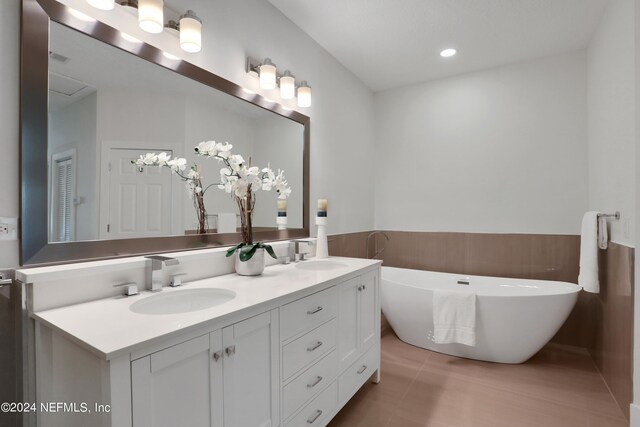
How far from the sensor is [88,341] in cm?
85

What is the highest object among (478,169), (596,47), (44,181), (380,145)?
(596,47)

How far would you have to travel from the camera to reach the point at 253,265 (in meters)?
1.76

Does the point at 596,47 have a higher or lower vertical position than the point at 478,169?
higher

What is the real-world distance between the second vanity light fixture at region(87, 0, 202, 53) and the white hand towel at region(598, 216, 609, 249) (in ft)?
8.99

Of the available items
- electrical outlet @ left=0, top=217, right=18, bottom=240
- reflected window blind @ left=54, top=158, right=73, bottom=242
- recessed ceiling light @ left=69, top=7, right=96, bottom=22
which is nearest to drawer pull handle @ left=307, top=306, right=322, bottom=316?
reflected window blind @ left=54, top=158, right=73, bottom=242

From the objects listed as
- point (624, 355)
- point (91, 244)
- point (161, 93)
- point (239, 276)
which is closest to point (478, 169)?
point (624, 355)

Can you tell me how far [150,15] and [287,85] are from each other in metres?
1.00

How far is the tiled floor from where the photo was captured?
1.90 m

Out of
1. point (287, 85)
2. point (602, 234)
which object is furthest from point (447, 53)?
point (602, 234)

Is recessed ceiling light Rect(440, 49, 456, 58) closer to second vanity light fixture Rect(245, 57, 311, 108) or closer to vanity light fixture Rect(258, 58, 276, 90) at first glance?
second vanity light fixture Rect(245, 57, 311, 108)

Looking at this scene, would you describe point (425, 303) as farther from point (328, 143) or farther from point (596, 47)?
point (596, 47)

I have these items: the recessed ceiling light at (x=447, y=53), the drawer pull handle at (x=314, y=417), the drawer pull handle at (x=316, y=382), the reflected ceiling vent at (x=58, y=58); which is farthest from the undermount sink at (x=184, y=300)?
the recessed ceiling light at (x=447, y=53)

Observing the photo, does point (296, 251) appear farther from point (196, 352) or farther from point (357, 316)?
point (196, 352)

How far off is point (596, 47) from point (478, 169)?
124 centimetres
